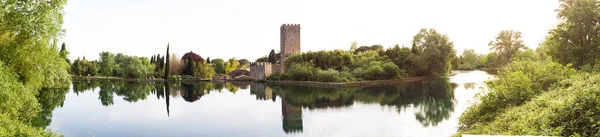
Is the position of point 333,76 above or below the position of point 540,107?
above

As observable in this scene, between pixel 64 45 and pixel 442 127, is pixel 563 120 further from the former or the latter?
pixel 64 45

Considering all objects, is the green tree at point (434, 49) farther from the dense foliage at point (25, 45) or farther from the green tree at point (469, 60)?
the green tree at point (469, 60)

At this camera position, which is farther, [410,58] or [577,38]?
[410,58]

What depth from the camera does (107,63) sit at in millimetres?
59531

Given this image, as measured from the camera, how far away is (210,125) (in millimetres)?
14125

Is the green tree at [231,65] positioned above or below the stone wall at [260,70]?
above

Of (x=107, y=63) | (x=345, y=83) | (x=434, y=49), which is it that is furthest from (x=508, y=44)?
(x=107, y=63)

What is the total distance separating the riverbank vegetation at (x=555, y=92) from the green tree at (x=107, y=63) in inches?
2276

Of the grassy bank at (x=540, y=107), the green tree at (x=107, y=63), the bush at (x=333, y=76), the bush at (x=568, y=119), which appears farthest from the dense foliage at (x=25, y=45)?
the green tree at (x=107, y=63)

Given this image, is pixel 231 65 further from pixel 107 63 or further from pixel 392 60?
pixel 392 60

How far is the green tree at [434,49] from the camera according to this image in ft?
137

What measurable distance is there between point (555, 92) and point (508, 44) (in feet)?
127

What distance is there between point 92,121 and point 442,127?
12.8 metres

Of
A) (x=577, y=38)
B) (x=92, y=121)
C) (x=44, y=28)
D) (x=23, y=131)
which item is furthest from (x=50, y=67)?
(x=577, y=38)
